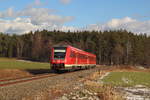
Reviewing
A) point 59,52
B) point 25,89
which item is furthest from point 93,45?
point 25,89

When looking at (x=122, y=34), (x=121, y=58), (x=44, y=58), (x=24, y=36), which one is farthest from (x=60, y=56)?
(x=24, y=36)

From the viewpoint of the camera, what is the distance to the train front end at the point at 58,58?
28.6 metres

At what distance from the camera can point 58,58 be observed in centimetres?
2889

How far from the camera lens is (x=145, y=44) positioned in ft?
353

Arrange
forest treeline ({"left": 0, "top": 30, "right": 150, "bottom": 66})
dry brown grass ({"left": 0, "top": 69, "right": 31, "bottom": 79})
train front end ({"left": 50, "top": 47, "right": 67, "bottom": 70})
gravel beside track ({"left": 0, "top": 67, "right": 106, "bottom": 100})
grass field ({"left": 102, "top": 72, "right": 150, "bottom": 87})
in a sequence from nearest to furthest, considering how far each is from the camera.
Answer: gravel beside track ({"left": 0, "top": 67, "right": 106, "bottom": 100}), grass field ({"left": 102, "top": 72, "right": 150, "bottom": 87}), dry brown grass ({"left": 0, "top": 69, "right": 31, "bottom": 79}), train front end ({"left": 50, "top": 47, "right": 67, "bottom": 70}), forest treeline ({"left": 0, "top": 30, "right": 150, "bottom": 66})

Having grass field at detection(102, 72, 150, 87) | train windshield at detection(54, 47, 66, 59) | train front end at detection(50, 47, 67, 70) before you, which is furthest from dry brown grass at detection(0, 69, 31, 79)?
grass field at detection(102, 72, 150, 87)

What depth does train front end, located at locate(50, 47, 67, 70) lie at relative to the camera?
28.6 m

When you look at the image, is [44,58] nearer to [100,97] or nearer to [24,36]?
[24,36]

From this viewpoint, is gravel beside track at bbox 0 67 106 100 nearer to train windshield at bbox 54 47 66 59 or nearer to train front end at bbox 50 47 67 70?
train front end at bbox 50 47 67 70

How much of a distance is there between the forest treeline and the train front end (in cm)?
5562

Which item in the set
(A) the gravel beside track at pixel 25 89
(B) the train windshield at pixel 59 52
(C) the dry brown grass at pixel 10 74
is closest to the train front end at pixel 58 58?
(B) the train windshield at pixel 59 52

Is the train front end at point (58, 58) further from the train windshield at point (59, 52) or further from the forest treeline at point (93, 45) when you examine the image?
the forest treeline at point (93, 45)

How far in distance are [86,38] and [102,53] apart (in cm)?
1879

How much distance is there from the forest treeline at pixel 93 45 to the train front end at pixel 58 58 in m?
55.6
